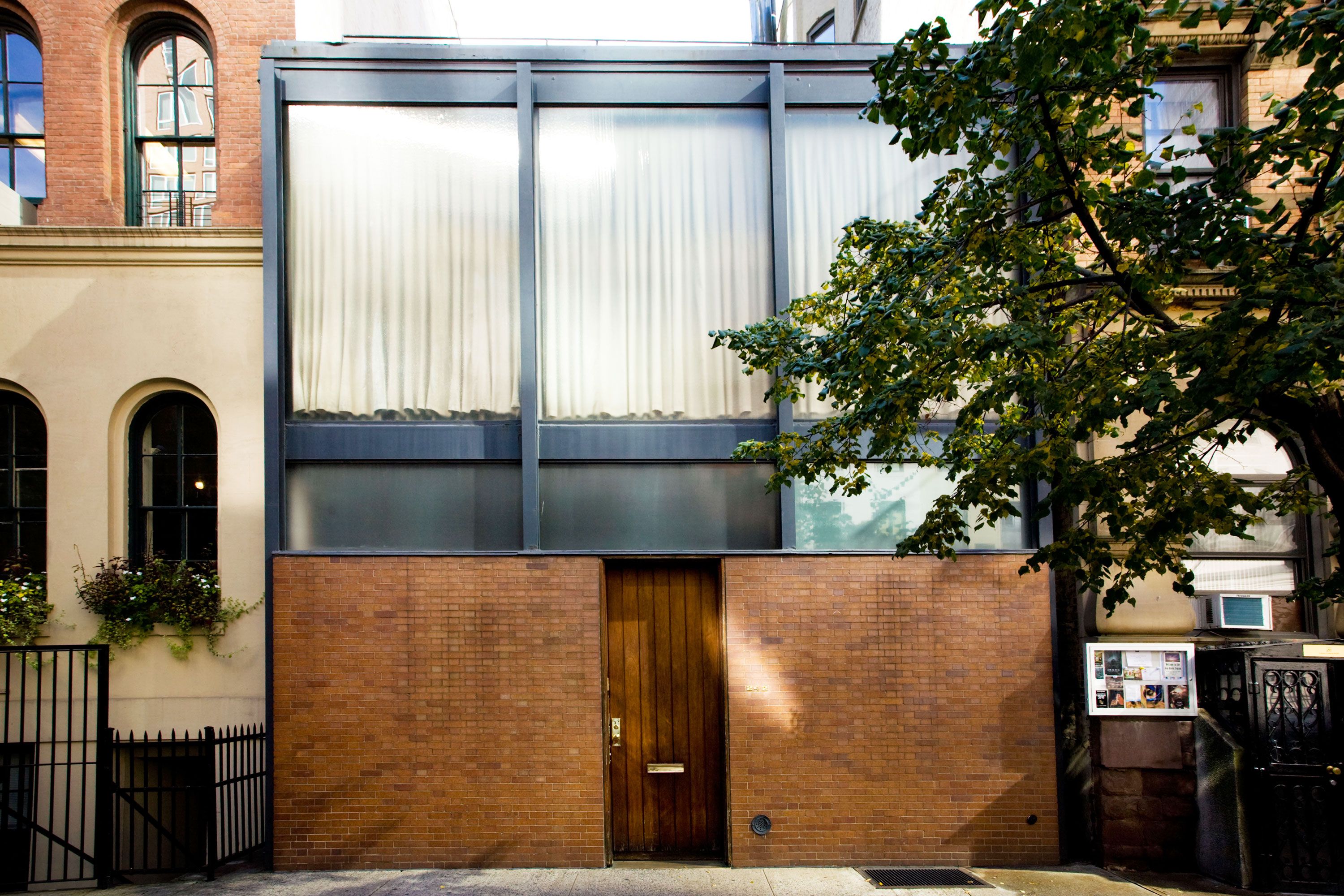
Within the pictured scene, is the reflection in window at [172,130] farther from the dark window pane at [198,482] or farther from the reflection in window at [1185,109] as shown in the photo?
the reflection in window at [1185,109]

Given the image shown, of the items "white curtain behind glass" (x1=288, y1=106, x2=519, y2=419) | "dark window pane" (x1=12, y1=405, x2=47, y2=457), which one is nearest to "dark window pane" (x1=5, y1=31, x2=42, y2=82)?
"white curtain behind glass" (x1=288, y1=106, x2=519, y2=419)

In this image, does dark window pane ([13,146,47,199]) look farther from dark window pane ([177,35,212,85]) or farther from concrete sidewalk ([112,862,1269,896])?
concrete sidewalk ([112,862,1269,896])

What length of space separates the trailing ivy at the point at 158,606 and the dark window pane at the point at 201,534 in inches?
16.3

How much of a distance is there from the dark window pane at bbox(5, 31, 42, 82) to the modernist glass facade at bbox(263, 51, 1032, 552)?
134 inches

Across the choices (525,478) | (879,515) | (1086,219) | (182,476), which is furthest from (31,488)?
(1086,219)

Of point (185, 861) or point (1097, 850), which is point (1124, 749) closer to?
point (1097, 850)

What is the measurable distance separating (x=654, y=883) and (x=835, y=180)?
7.23 m

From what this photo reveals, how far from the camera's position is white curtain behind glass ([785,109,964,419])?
8.84 meters

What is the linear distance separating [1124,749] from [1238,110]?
7.00m

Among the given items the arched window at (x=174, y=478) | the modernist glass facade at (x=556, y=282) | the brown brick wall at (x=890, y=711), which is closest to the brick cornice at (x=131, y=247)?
the modernist glass facade at (x=556, y=282)

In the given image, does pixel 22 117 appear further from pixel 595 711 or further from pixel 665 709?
pixel 665 709

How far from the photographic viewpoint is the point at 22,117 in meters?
9.48

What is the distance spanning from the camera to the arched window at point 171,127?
9.38m

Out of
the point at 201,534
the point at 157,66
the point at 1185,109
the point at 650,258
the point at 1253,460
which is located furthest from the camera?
the point at 157,66
